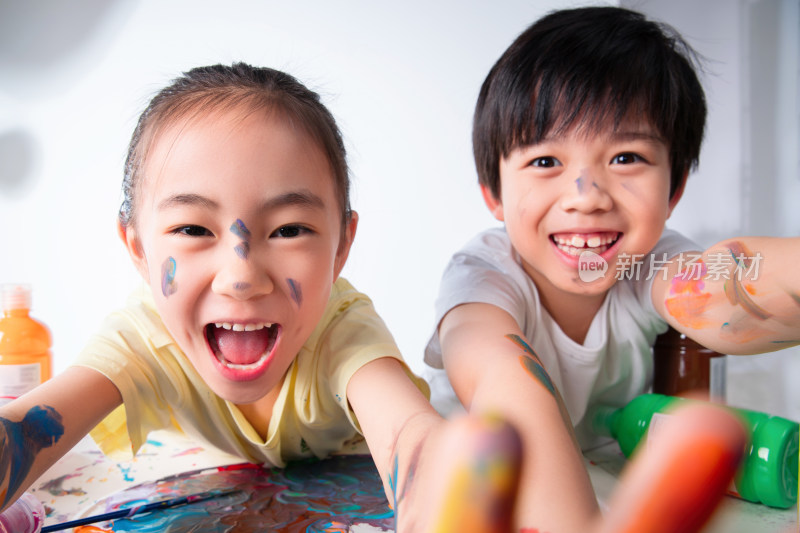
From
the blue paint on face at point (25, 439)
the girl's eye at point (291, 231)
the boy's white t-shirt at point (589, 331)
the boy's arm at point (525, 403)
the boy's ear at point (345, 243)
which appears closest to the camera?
the boy's arm at point (525, 403)

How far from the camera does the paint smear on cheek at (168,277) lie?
70cm

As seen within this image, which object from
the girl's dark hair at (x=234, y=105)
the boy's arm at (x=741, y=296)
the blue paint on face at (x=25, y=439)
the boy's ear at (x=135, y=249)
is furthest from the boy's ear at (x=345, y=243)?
the boy's arm at (x=741, y=296)

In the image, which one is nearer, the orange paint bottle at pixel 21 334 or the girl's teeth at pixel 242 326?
the girl's teeth at pixel 242 326

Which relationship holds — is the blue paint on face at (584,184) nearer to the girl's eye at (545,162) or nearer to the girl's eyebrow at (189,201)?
the girl's eye at (545,162)

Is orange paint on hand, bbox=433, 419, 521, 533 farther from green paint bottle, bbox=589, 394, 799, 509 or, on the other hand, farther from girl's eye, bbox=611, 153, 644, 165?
girl's eye, bbox=611, 153, 644, 165

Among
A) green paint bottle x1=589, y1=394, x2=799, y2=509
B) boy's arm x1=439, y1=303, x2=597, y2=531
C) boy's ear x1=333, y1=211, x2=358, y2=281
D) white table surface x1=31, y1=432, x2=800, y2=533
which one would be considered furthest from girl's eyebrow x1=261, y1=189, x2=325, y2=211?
green paint bottle x1=589, y1=394, x2=799, y2=509

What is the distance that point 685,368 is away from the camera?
3.40 feet

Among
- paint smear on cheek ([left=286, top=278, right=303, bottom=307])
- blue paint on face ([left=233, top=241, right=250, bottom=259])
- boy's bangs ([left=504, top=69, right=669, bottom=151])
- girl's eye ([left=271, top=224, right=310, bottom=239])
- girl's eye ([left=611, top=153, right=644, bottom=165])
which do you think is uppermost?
boy's bangs ([left=504, top=69, right=669, bottom=151])

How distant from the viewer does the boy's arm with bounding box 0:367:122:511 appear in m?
0.62

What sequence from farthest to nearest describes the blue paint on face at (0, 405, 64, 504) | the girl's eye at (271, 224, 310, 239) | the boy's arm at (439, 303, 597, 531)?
the girl's eye at (271, 224, 310, 239) < the blue paint on face at (0, 405, 64, 504) < the boy's arm at (439, 303, 597, 531)

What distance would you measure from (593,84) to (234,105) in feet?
1.68

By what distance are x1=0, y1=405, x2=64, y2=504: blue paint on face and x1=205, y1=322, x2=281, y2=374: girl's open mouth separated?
183 mm

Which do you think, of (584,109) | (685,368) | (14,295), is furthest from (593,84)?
(14,295)

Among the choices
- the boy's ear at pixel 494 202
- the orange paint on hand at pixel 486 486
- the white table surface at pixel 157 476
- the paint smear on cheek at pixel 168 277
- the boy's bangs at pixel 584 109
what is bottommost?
the white table surface at pixel 157 476
